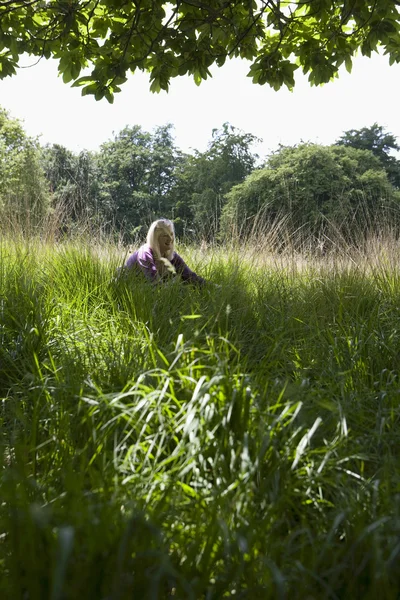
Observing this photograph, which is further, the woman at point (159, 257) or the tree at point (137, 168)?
the tree at point (137, 168)

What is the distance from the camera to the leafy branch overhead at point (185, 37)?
325 centimetres

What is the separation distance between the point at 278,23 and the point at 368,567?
3.42 metres

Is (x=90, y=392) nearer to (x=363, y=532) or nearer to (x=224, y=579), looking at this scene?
(x=224, y=579)

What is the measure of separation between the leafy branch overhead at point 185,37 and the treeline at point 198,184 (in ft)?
4.75

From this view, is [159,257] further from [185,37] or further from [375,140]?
[375,140]

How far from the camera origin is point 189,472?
54.4 inches

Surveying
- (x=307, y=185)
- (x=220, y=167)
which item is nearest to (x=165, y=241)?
(x=307, y=185)

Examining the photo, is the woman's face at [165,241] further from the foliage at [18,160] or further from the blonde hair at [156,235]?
the foliage at [18,160]

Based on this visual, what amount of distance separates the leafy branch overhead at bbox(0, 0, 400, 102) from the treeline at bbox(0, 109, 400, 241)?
1.45 m

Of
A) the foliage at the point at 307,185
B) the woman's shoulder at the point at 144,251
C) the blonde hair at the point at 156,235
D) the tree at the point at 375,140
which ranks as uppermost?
the tree at the point at 375,140

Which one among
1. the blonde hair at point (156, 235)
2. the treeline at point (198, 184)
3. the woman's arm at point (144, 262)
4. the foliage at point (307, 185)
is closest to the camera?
the woman's arm at point (144, 262)

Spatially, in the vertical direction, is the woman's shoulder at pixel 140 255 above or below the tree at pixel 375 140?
below

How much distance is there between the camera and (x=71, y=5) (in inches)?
125

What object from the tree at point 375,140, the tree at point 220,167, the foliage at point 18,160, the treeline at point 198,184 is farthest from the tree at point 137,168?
the tree at point 375,140
